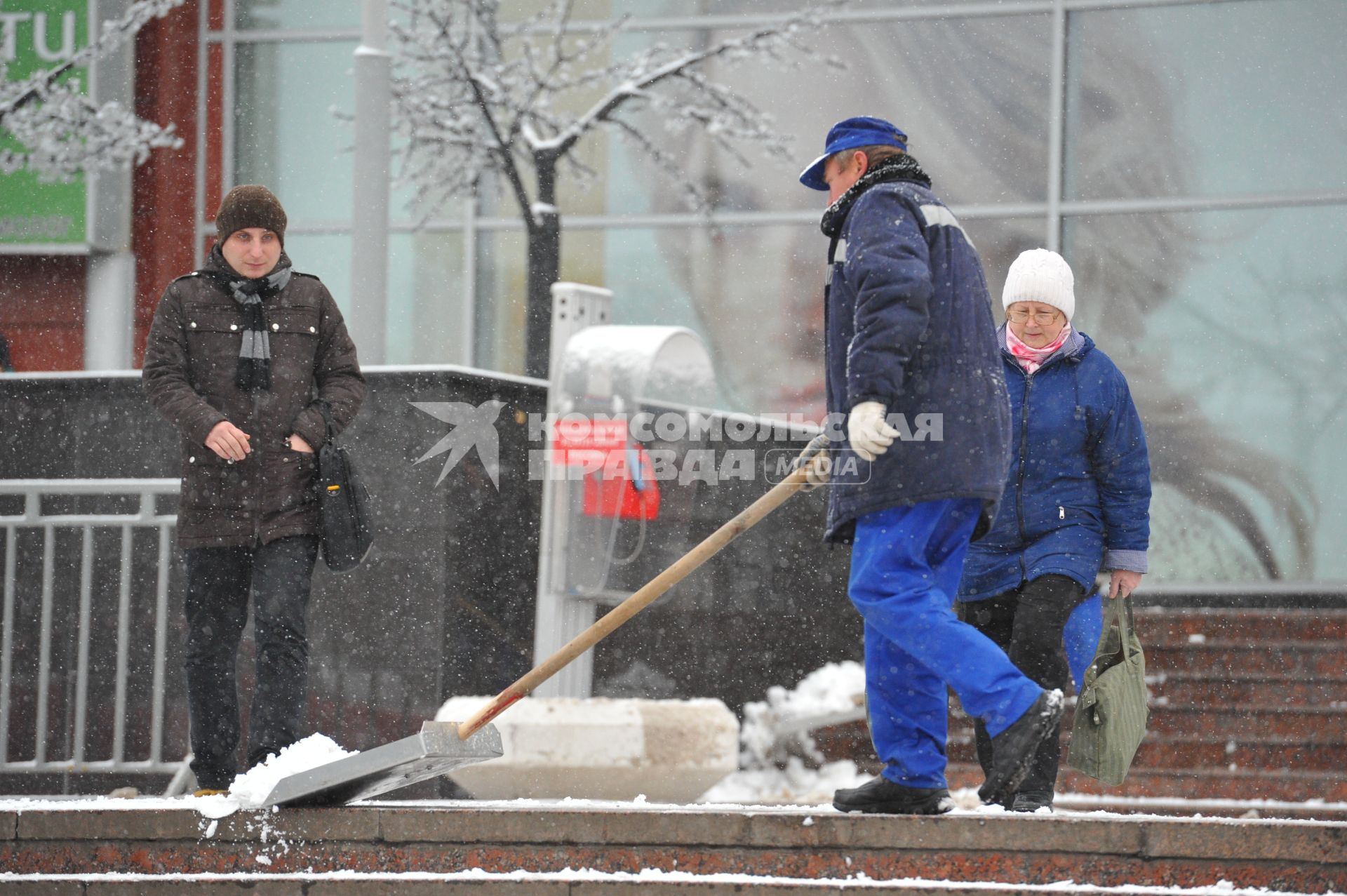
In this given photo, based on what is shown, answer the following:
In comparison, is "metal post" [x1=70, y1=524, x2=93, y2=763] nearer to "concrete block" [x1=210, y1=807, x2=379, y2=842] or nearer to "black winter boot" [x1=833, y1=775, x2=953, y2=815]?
"concrete block" [x1=210, y1=807, x2=379, y2=842]

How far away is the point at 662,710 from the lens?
23.3ft

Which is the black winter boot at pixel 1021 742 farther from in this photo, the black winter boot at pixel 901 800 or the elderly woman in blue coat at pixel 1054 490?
the elderly woman in blue coat at pixel 1054 490

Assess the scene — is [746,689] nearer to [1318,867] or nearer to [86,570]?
[86,570]

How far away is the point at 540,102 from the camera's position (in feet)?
43.0

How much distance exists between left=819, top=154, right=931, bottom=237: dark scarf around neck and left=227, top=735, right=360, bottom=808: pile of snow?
5.74ft

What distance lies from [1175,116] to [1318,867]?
33.9 feet

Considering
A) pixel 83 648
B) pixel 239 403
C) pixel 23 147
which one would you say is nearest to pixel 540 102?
pixel 23 147

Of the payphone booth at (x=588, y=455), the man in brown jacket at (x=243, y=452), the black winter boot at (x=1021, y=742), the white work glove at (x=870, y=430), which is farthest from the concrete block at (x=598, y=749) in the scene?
the white work glove at (x=870, y=430)

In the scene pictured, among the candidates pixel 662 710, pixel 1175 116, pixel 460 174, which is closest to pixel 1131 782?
pixel 662 710

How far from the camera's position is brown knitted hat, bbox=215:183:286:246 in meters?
5.32

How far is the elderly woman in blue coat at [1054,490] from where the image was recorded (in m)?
5.04

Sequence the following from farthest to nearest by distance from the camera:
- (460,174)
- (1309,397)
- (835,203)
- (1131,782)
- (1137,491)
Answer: (460,174)
(1309,397)
(1131,782)
(1137,491)
(835,203)

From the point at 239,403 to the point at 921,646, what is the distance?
220 cm

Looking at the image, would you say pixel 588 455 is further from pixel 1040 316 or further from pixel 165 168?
pixel 165 168
